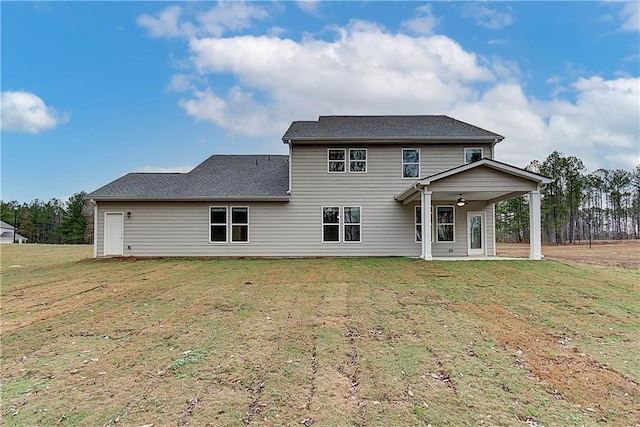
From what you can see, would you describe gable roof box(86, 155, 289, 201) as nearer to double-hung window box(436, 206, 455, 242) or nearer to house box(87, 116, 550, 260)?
house box(87, 116, 550, 260)

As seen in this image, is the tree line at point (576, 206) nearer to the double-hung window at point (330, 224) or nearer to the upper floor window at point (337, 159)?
the upper floor window at point (337, 159)

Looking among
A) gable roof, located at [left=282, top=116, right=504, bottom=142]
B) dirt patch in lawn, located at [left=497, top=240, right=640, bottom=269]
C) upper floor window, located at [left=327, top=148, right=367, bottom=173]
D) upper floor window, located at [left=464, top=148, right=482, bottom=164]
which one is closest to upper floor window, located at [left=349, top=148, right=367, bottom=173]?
upper floor window, located at [left=327, top=148, right=367, bottom=173]

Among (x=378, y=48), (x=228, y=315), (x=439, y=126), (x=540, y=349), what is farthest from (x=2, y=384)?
(x=378, y=48)

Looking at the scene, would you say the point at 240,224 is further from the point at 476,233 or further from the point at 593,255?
the point at 593,255

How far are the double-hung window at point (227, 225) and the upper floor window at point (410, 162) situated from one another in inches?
265

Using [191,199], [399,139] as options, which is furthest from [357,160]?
Result: [191,199]

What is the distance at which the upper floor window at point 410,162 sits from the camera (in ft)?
49.6

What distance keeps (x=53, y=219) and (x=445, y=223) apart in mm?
62726

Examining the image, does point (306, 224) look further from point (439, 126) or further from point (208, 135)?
point (208, 135)

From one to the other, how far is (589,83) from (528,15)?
7.14 metres

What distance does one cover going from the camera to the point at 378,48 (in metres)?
16.6

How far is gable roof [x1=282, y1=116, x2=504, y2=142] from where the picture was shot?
14.6 meters

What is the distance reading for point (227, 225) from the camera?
15.0m

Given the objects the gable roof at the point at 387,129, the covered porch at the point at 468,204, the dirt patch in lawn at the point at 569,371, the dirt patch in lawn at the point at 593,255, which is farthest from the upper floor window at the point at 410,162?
the dirt patch in lawn at the point at 569,371
